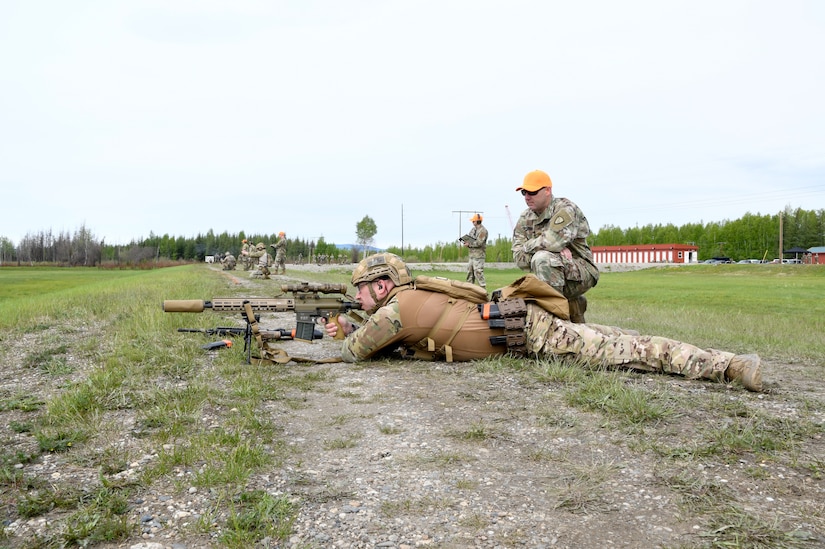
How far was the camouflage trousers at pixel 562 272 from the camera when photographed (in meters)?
6.82

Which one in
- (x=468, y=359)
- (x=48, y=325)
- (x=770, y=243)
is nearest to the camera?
(x=468, y=359)

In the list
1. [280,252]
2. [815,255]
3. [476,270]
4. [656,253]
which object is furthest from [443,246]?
[476,270]

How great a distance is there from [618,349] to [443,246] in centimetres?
9965

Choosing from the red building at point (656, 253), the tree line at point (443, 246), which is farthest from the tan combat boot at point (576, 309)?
the red building at point (656, 253)

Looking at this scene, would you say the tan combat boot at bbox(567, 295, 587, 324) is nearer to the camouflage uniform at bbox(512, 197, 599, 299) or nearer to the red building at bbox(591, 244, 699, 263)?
the camouflage uniform at bbox(512, 197, 599, 299)

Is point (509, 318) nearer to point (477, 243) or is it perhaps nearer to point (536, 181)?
point (536, 181)

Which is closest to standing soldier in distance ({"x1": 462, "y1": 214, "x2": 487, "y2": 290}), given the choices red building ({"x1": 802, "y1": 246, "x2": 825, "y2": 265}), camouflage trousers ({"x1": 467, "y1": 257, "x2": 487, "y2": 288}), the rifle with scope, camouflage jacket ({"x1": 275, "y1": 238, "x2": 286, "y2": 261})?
camouflage trousers ({"x1": 467, "y1": 257, "x2": 487, "y2": 288})

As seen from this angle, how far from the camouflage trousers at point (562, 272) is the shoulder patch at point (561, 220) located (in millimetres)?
341

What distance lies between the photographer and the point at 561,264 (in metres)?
6.88

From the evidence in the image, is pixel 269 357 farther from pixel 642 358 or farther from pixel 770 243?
pixel 770 243

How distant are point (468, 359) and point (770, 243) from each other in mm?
115584

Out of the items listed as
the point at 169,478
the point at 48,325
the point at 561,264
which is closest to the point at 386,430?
the point at 169,478

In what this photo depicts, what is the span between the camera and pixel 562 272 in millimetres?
6953

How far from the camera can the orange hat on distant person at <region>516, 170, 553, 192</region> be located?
7.25 metres
